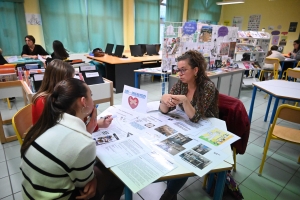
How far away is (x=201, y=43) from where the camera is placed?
3.21 meters

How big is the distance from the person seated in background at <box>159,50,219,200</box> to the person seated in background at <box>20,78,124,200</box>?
68 centimetres

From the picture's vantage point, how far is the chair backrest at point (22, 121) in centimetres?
113

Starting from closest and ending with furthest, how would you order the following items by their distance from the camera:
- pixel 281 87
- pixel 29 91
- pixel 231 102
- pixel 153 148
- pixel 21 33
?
1. pixel 153 148
2. pixel 231 102
3. pixel 29 91
4. pixel 281 87
5. pixel 21 33

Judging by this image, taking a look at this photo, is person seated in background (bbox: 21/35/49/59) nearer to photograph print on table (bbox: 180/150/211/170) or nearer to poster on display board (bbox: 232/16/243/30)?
photograph print on table (bbox: 180/150/211/170)

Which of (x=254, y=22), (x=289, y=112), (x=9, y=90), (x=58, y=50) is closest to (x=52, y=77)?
(x=9, y=90)

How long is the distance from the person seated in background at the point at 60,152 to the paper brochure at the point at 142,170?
0.15 m

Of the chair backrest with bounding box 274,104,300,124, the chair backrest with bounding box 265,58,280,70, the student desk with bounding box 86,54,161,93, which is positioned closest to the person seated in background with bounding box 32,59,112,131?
the chair backrest with bounding box 274,104,300,124

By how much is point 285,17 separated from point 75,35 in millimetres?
7729

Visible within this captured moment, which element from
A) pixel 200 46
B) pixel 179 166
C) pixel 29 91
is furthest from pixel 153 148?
pixel 200 46

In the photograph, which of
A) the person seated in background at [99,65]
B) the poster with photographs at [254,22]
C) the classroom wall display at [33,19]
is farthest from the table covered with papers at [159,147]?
the poster with photographs at [254,22]

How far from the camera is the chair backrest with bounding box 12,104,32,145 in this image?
113cm

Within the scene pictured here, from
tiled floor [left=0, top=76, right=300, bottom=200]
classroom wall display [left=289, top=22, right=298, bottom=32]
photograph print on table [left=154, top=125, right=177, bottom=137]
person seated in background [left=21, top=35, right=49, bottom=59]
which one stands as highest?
classroom wall display [left=289, top=22, right=298, bottom=32]

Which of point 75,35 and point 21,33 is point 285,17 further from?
point 21,33

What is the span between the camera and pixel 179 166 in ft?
2.90
